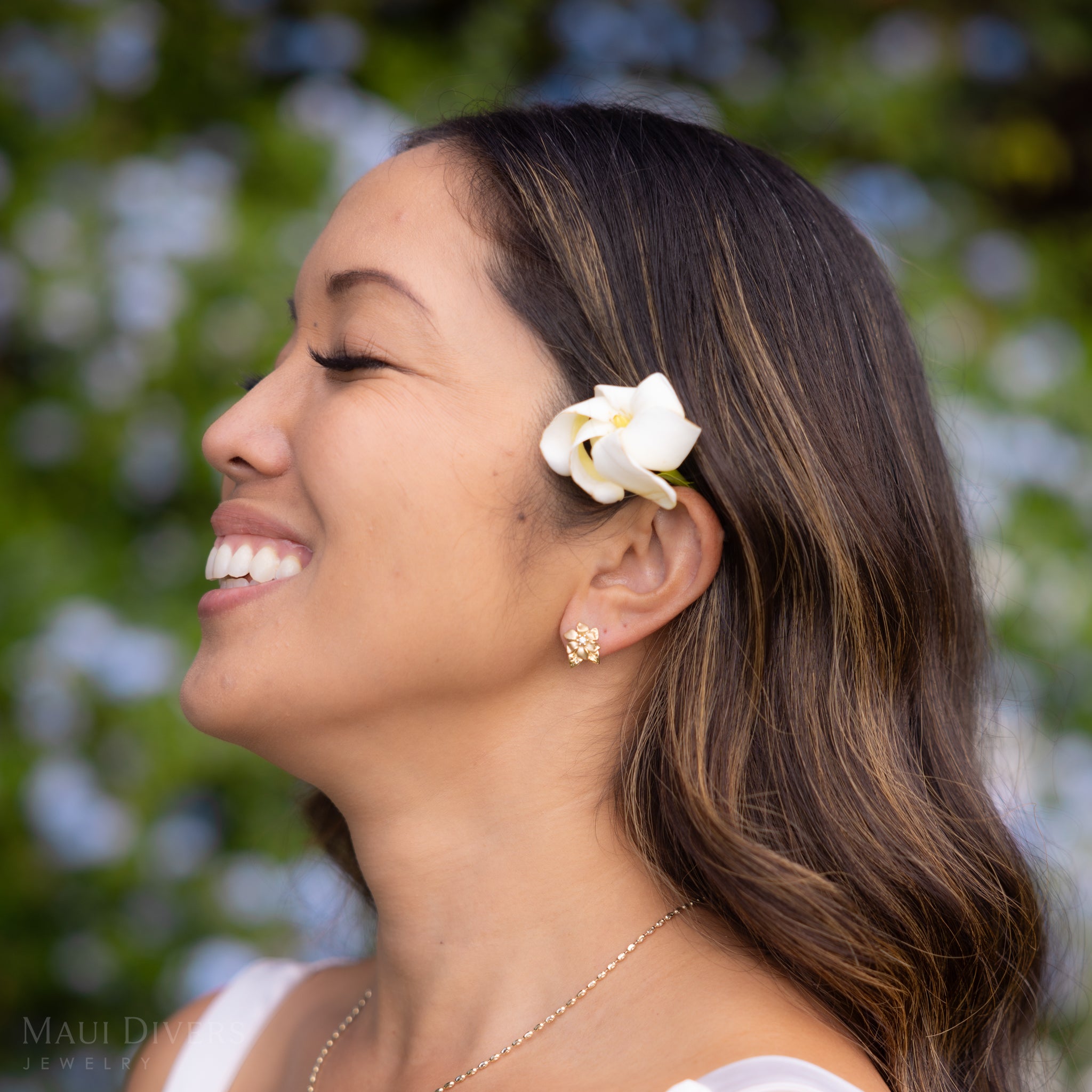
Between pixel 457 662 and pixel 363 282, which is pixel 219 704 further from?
pixel 363 282

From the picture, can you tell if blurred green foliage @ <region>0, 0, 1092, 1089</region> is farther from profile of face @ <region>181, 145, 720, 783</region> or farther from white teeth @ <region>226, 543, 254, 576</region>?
white teeth @ <region>226, 543, 254, 576</region>

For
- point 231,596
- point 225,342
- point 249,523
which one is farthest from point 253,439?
point 225,342

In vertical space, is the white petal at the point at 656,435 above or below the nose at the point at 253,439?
above

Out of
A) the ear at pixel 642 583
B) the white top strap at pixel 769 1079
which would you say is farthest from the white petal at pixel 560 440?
the white top strap at pixel 769 1079

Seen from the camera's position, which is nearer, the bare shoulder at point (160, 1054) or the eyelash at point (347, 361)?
the eyelash at point (347, 361)

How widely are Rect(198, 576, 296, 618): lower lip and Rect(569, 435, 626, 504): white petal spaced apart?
426 millimetres

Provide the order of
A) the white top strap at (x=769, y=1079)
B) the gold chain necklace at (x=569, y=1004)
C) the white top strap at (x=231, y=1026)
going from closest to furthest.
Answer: the white top strap at (x=769, y=1079) → the gold chain necklace at (x=569, y=1004) → the white top strap at (x=231, y=1026)

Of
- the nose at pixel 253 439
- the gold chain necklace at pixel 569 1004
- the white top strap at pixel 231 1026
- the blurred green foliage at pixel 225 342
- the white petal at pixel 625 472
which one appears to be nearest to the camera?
the white petal at pixel 625 472

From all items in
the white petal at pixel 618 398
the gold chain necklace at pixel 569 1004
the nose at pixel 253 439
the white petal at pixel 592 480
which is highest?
the white petal at pixel 618 398

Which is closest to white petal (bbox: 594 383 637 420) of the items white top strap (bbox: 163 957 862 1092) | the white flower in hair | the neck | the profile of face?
the white flower in hair

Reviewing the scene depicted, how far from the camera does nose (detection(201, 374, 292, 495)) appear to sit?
1.66m

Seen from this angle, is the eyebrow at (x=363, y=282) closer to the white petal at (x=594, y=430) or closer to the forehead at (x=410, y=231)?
the forehead at (x=410, y=231)

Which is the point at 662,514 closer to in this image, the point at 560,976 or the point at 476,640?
the point at 476,640

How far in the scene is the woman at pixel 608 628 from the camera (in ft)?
5.05
